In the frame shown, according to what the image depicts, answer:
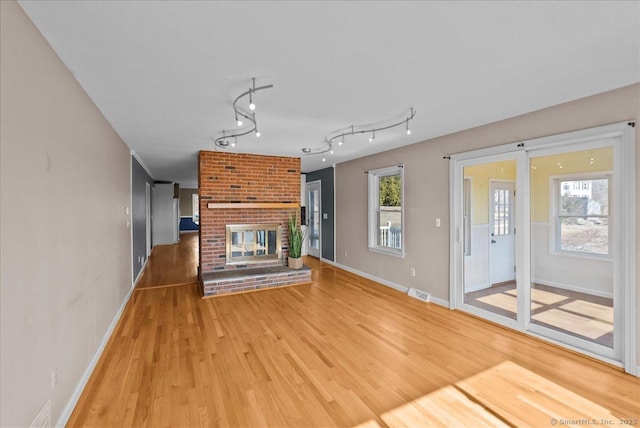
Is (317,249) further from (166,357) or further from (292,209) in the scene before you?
(166,357)

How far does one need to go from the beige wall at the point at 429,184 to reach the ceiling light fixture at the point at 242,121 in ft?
8.18

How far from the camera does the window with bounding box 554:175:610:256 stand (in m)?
2.68

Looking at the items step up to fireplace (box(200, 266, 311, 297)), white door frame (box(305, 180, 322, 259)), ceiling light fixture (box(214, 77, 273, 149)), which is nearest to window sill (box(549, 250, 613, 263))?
ceiling light fixture (box(214, 77, 273, 149))

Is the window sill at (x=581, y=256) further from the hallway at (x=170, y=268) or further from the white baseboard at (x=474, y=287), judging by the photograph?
the hallway at (x=170, y=268)

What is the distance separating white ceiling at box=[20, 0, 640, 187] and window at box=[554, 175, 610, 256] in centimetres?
82

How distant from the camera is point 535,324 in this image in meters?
3.11

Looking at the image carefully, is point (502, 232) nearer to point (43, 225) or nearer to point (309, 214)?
point (43, 225)

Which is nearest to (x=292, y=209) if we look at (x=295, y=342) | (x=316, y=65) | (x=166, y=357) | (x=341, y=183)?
(x=341, y=183)

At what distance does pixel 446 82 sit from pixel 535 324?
267cm

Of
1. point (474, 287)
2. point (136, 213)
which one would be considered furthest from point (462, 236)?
point (136, 213)

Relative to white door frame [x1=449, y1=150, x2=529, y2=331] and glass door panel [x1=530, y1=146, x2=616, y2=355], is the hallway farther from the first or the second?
glass door panel [x1=530, y1=146, x2=616, y2=355]

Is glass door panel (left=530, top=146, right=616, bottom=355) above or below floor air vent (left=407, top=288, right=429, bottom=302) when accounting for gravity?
above

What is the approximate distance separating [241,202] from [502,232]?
13.0 feet

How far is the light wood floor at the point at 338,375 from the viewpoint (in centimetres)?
195
